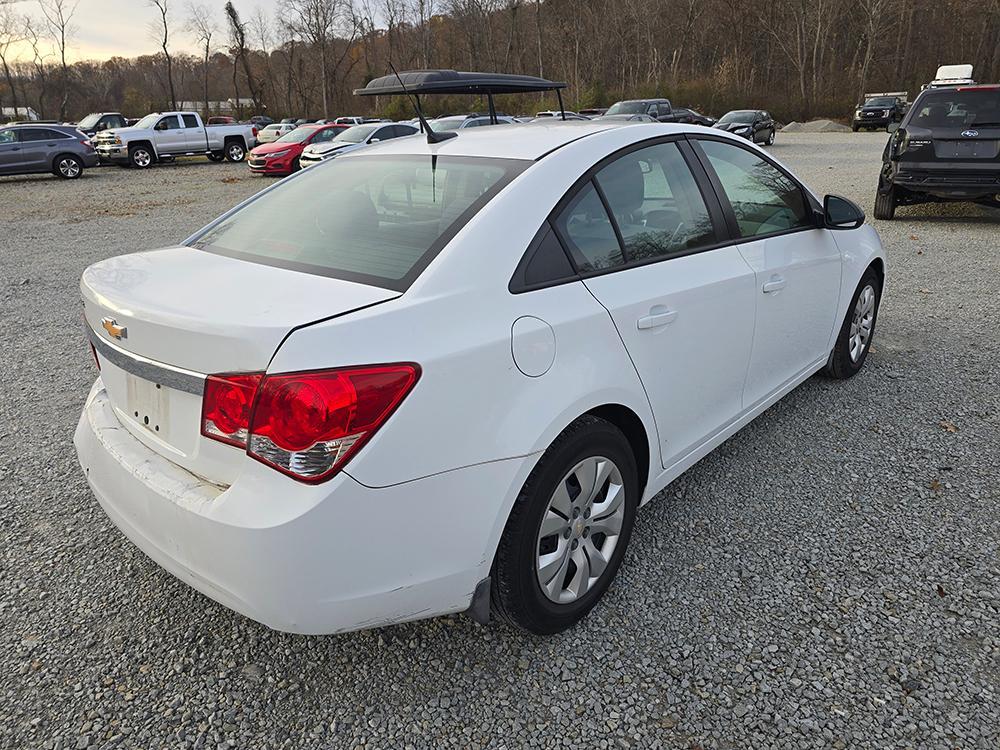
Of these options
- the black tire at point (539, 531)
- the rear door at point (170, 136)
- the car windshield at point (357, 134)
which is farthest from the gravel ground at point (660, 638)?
the rear door at point (170, 136)

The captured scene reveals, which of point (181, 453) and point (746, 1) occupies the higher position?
point (746, 1)

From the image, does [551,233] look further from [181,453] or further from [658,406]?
[181,453]

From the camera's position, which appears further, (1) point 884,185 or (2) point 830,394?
(1) point 884,185

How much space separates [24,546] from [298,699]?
5.25 ft

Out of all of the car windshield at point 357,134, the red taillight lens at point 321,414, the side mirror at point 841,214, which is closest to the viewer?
the red taillight lens at point 321,414

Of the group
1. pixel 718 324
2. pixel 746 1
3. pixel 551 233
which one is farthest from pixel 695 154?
pixel 746 1

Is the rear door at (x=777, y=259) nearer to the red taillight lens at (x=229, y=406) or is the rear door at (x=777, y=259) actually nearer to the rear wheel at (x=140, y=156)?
the red taillight lens at (x=229, y=406)

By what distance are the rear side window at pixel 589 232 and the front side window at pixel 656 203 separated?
0.07 m

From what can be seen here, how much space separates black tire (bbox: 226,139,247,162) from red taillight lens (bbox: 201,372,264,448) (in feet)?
87.9

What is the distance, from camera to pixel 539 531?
87.8 inches

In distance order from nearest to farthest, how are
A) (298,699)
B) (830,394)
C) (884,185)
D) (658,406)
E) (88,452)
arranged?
(298,699)
(88,452)
(658,406)
(830,394)
(884,185)

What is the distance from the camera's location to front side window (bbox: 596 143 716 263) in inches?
105

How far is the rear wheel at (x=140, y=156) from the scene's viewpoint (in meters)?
23.7

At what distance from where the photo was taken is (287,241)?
2576mm
